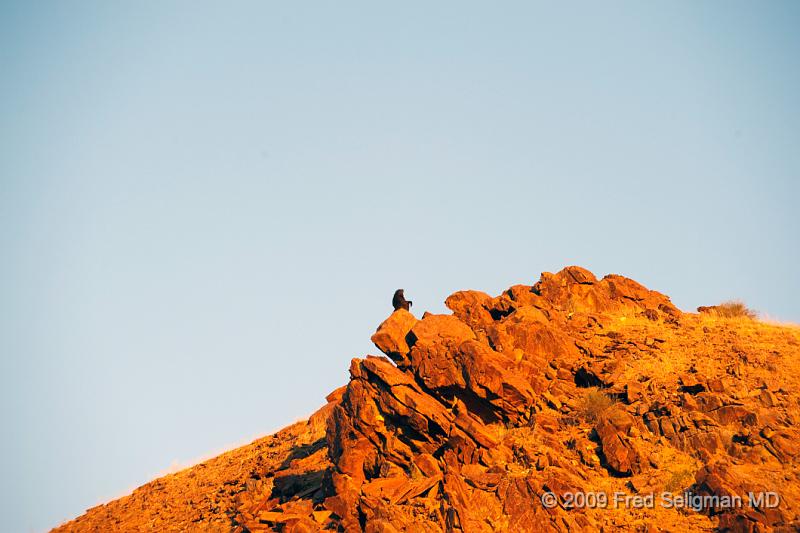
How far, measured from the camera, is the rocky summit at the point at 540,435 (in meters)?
19.0

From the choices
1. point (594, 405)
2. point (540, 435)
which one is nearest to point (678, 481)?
point (594, 405)

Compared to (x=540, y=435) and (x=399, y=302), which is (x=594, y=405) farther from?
(x=399, y=302)

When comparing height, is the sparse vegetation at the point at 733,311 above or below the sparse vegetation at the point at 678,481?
above

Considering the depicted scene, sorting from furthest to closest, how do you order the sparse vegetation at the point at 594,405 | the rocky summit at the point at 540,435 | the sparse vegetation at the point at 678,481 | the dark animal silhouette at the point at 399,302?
the dark animal silhouette at the point at 399,302 → the sparse vegetation at the point at 594,405 → the sparse vegetation at the point at 678,481 → the rocky summit at the point at 540,435

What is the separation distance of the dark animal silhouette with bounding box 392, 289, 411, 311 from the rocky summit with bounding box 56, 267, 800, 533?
2.02m

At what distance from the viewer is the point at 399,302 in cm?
3000

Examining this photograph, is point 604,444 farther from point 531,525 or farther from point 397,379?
point 397,379

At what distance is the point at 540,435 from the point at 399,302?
9.60m

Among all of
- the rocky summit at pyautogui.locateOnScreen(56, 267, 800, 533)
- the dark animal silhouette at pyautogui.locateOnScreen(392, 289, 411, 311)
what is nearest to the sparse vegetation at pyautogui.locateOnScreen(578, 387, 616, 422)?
the rocky summit at pyautogui.locateOnScreen(56, 267, 800, 533)

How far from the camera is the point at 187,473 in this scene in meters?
34.6

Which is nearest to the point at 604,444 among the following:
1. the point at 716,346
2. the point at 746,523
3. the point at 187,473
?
the point at 746,523

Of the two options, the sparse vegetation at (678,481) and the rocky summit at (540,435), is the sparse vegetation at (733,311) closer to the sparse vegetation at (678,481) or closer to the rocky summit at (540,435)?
the rocky summit at (540,435)

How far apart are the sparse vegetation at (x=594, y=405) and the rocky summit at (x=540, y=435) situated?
2.1 inches

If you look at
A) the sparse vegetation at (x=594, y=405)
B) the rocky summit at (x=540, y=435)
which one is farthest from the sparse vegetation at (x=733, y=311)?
the sparse vegetation at (x=594, y=405)
